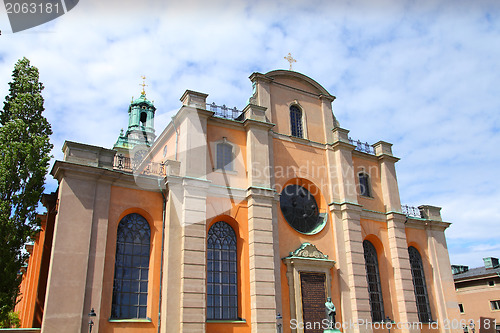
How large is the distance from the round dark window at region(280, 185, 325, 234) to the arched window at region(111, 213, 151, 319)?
7.29 metres

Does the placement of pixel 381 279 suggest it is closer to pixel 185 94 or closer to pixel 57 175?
pixel 185 94

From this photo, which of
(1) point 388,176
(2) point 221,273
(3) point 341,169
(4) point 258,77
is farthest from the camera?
(1) point 388,176

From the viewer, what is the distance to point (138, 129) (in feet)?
137

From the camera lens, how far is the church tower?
39500mm

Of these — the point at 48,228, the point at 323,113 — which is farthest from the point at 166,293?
the point at 323,113

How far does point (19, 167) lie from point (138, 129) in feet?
80.2

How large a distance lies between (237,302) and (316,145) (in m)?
10.1

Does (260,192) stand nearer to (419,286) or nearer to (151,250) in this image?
(151,250)

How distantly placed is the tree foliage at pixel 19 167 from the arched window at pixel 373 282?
16.9 meters

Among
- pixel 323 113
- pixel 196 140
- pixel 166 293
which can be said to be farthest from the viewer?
pixel 323 113

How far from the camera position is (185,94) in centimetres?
2067

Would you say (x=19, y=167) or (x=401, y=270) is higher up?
(x=19, y=167)

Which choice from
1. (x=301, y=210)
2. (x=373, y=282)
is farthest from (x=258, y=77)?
(x=373, y=282)

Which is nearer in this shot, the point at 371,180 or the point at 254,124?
the point at 254,124
